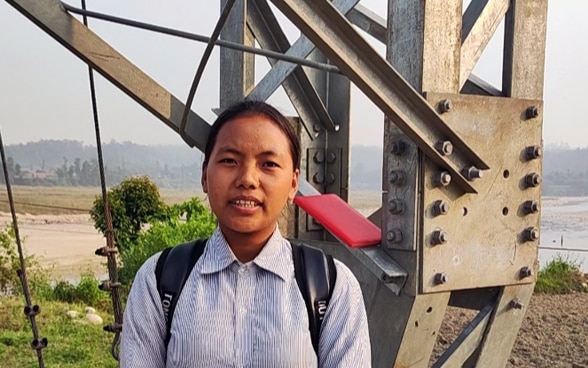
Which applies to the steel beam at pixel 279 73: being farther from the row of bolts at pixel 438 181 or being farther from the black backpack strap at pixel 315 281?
the black backpack strap at pixel 315 281

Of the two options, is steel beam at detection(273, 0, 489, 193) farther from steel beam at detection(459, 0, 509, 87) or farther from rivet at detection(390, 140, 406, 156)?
steel beam at detection(459, 0, 509, 87)

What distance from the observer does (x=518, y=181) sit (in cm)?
232

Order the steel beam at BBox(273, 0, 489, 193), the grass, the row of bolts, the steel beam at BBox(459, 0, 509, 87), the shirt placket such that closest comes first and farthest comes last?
1. the shirt placket
2. the steel beam at BBox(273, 0, 489, 193)
3. the row of bolts
4. the steel beam at BBox(459, 0, 509, 87)
5. the grass

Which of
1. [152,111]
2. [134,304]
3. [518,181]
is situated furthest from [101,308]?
[134,304]

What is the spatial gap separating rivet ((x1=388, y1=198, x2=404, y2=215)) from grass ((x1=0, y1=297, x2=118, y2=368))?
109 inches

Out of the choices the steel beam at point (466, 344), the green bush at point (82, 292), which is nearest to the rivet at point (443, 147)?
the steel beam at point (466, 344)

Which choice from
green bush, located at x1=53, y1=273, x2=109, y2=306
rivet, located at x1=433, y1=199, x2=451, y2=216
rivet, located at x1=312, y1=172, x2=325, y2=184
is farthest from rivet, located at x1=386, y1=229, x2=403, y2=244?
green bush, located at x1=53, y1=273, x2=109, y2=306

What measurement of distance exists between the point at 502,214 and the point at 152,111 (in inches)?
44.1

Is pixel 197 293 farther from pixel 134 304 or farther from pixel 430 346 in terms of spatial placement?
pixel 430 346

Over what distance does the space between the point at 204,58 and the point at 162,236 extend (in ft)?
18.0

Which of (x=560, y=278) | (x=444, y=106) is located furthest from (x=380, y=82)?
(x=560, y=278)

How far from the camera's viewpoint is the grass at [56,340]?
448cm

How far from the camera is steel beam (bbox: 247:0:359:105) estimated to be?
2764mm

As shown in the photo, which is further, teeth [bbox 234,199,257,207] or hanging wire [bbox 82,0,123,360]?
hanging wire [bbox 82,0,123,360]
